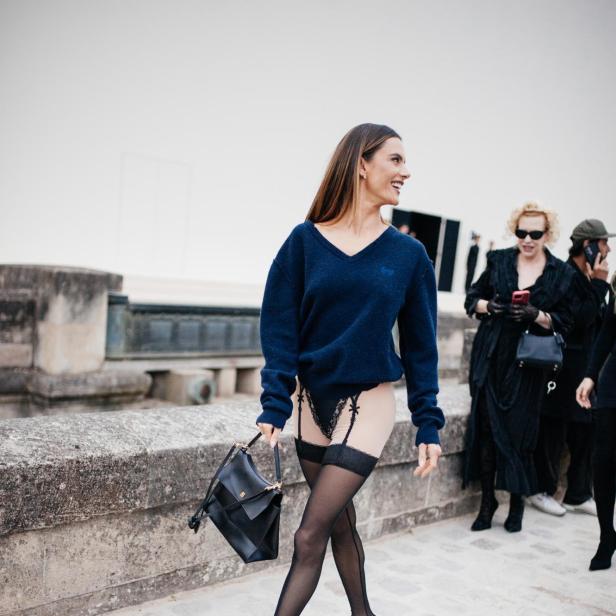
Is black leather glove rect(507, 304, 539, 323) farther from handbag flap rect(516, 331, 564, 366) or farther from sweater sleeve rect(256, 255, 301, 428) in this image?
sweater sleeve rect(256, 255, 301, 428)

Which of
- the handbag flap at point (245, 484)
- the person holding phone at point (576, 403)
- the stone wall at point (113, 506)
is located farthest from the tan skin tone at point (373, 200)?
the person holding phone at point (576, 403)

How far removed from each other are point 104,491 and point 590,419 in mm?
3166

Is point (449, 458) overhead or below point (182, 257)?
below

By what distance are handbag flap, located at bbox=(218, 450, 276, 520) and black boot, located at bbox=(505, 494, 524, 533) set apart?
2380mm

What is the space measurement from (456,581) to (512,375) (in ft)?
4.11

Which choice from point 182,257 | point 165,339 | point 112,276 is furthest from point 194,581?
point 182,257

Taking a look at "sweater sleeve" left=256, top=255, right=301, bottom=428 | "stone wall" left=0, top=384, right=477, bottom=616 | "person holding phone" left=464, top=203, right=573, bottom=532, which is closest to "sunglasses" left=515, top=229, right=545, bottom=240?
"person holding phone" left=464, top=203, right=573, bottom=532

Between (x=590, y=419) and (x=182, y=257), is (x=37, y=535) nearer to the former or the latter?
(x=590, y=419)

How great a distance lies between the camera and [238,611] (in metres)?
2.87

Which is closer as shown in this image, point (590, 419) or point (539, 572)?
point (539, 572)

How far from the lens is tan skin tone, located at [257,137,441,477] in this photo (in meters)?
2.38

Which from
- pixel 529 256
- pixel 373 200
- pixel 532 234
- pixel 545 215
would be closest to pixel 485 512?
pixel 529 256

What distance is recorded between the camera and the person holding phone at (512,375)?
13.6ft

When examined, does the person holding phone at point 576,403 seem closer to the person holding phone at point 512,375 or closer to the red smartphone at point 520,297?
the person holding phone at point 512,375
